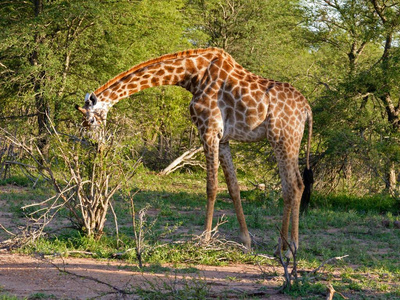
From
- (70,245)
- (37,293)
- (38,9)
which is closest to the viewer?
(37,293)

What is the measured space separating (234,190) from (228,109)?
107 centimetres

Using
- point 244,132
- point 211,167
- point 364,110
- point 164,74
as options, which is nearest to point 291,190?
point 244,132

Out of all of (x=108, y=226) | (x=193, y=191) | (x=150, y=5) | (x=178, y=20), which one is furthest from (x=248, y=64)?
(x=108, y=226)

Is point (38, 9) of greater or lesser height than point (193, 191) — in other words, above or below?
above

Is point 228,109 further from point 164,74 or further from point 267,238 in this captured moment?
point 267,238

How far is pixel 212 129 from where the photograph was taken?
24.6 feet

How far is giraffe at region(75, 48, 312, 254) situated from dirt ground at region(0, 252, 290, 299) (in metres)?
1.38

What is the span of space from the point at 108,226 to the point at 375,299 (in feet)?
14.9

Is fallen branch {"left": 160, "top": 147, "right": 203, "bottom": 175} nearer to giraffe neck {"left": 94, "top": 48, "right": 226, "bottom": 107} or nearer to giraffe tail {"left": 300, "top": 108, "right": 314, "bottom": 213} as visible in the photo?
giraffe tail {"left": 300, "top": 108, "right": 314, "bottom": 213}

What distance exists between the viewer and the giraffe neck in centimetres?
756

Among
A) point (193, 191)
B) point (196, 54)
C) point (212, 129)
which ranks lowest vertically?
point (193, 191)

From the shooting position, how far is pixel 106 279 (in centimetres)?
566

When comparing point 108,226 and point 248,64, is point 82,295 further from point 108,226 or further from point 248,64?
point 248,64

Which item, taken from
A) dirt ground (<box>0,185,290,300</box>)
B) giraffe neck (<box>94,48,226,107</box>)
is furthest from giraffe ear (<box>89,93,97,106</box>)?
dirt ground (<box>0,185,290,300</box>)
